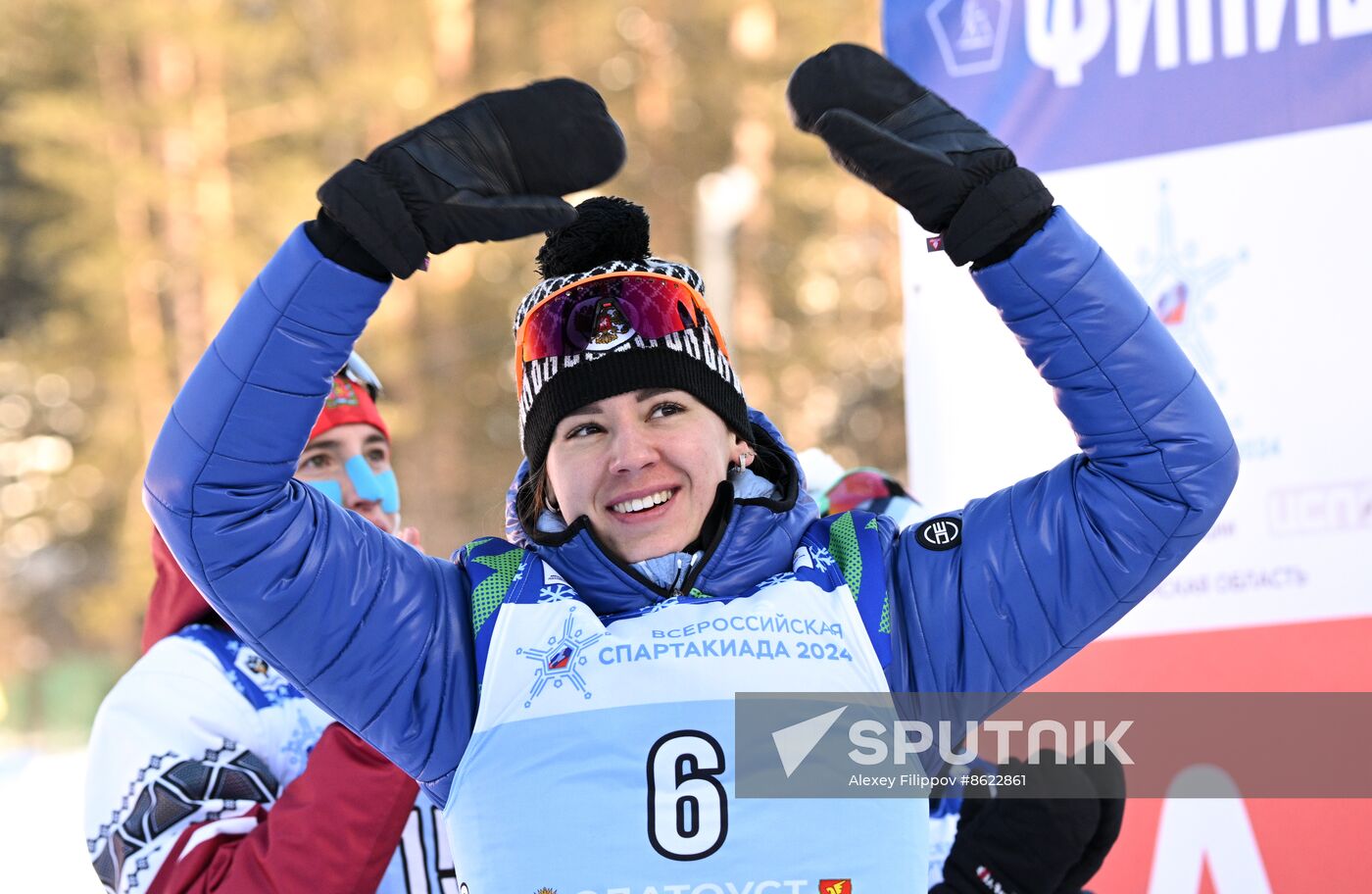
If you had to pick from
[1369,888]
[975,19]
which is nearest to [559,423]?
[975,19]

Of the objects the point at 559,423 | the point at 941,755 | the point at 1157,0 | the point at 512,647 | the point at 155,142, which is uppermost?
the point at 155,142

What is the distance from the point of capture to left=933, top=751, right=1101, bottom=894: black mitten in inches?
97.7

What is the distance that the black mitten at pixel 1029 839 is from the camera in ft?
8.14

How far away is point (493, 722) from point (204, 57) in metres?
12.9

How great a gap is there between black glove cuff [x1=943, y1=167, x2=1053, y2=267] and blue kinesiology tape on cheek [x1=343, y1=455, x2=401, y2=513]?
143cm

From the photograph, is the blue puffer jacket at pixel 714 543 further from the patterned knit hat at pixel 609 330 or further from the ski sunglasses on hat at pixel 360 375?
the ski sunglasses on hat at pixel 360 375

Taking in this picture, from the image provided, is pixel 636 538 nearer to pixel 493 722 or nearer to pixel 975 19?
pixel 493 722

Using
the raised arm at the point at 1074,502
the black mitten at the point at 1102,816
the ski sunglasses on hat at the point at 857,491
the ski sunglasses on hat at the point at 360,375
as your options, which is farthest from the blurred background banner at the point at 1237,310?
the ski sunglasses on hat at the point at 360,375

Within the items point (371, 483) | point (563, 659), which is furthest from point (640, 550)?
point (371, 483)

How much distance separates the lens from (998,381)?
11.5ft

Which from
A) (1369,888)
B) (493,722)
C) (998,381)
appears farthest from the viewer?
(998,381)

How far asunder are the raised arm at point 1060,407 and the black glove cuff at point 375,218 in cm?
55

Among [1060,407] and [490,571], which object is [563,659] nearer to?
Answer: [490,571]

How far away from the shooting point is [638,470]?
206 cm
